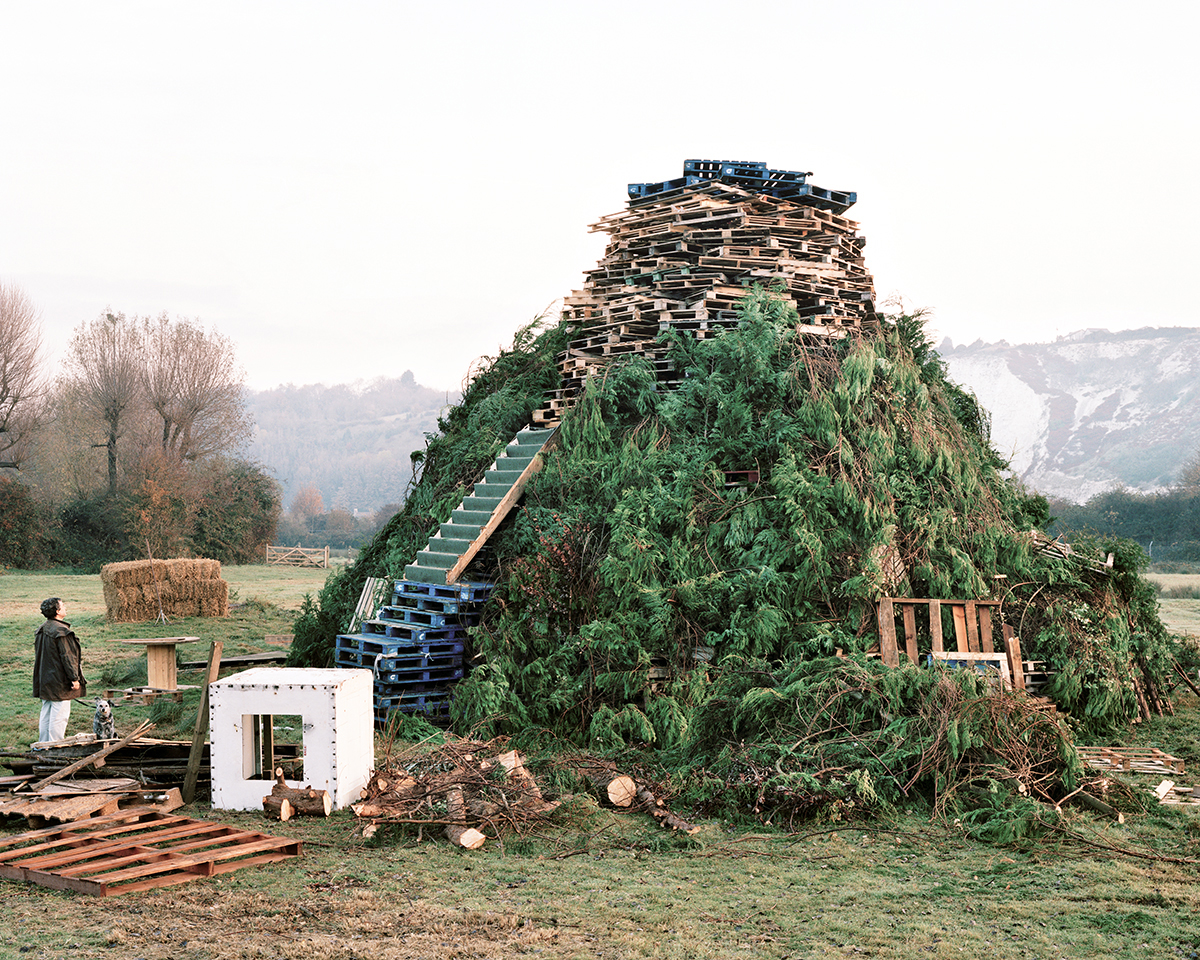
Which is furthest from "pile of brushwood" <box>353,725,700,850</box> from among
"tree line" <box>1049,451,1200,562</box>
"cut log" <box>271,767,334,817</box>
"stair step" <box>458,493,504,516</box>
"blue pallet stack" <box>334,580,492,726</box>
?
"tree line" <box>1049,451,1200,562</box>

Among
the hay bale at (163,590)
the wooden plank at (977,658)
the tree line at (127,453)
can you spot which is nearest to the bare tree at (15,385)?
the tree line at (127,453)

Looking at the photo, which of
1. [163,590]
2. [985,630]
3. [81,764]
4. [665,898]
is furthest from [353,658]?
[163,590]

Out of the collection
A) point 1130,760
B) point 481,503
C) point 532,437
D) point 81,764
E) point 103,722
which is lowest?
point 1130,760

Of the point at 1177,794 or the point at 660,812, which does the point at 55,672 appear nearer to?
the point at 660,812

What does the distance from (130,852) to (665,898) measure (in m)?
3.68

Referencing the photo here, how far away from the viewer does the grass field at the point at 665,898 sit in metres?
5.36

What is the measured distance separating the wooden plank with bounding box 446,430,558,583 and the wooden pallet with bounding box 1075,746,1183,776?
6.67 meters

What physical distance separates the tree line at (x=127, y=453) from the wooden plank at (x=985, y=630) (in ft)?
105

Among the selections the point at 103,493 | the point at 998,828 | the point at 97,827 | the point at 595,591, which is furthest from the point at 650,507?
the point at 103,493

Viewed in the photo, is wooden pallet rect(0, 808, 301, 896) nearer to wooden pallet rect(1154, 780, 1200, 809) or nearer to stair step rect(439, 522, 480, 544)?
stair step rect(439, 522, 480, 544)

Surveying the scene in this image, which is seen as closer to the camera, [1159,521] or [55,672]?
[55,672]

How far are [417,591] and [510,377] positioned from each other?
416cm

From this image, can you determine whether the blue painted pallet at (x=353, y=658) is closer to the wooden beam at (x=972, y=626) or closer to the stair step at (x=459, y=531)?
the stair step at (x=459, y=531)

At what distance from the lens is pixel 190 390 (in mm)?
42625
